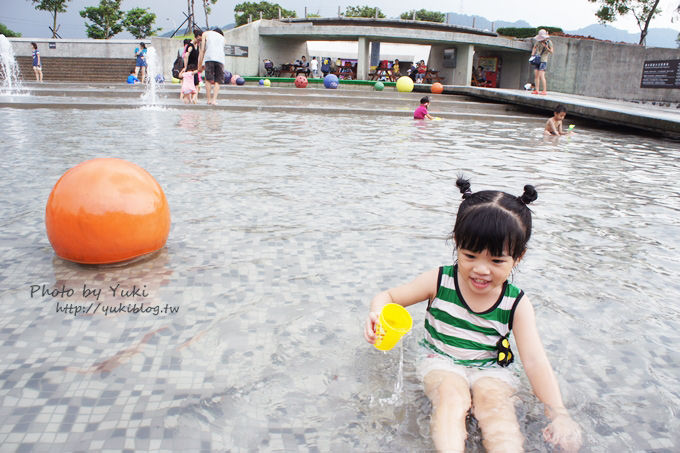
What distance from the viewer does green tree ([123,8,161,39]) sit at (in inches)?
2330

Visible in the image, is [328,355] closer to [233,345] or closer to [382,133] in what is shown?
[233,345]

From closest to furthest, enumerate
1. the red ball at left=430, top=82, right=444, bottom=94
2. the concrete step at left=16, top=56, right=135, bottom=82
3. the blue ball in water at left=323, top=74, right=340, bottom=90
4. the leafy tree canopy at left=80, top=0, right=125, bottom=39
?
the red ball at left=430, top=82, right=444, bottom=94 < the blue ball in water at left=323, top=74, right=340, bottom=90 < the concrete step at left=16, top=56, right=135, bottom=82 < the leafy tree canopy at left=80, top=0, right=125, bottom=39

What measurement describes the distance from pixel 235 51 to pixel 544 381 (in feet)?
113

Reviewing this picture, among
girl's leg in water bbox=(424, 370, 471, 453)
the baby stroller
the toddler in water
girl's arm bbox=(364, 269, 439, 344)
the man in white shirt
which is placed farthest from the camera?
the baby stroller

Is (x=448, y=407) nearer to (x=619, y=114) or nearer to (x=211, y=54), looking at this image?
(x=211, y=54)

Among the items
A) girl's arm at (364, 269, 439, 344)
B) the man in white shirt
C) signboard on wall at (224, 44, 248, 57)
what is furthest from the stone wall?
girl's arm at (364, 269, 439, 344)

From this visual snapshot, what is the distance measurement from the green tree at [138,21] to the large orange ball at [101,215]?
62.9 m

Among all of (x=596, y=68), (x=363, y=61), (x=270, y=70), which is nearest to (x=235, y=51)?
(x=270, y=70)

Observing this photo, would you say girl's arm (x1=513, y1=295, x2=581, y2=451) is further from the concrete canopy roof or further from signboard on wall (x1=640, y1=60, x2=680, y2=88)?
the concrete canopy roof

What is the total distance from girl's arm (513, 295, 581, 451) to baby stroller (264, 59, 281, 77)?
3483 cm

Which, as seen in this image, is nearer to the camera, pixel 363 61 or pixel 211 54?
pixel 211 54

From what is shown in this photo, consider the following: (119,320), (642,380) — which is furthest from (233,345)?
(642,380)

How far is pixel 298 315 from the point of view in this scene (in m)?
2.54

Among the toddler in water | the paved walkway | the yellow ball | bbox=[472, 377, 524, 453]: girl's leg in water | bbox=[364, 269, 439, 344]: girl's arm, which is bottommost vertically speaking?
bbox=[472, 377, 524, 453]: girl's leg in water
